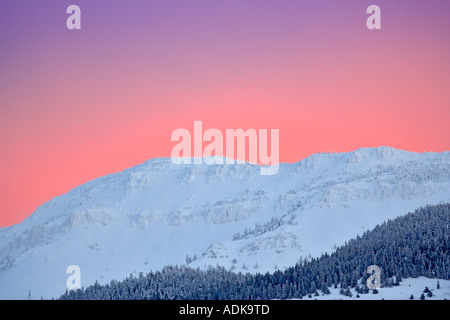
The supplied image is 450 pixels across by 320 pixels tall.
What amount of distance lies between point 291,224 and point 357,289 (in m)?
111

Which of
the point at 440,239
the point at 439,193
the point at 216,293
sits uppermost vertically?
the point at 439,193

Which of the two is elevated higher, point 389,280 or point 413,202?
point 413,202

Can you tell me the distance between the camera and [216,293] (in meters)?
105

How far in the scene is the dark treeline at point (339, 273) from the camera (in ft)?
295

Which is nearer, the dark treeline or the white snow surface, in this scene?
the white snow surface

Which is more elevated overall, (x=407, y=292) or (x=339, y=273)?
(x=339, y=273)

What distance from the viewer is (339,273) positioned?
3878 inches

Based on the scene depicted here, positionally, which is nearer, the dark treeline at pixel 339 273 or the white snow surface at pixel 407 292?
the white snow surface at pixel 407 292

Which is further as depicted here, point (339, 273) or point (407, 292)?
point (339, 273)

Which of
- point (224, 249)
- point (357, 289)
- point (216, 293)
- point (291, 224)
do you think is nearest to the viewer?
point (357, 289)

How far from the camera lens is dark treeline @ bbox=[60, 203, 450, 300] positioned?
9006 centimetres
